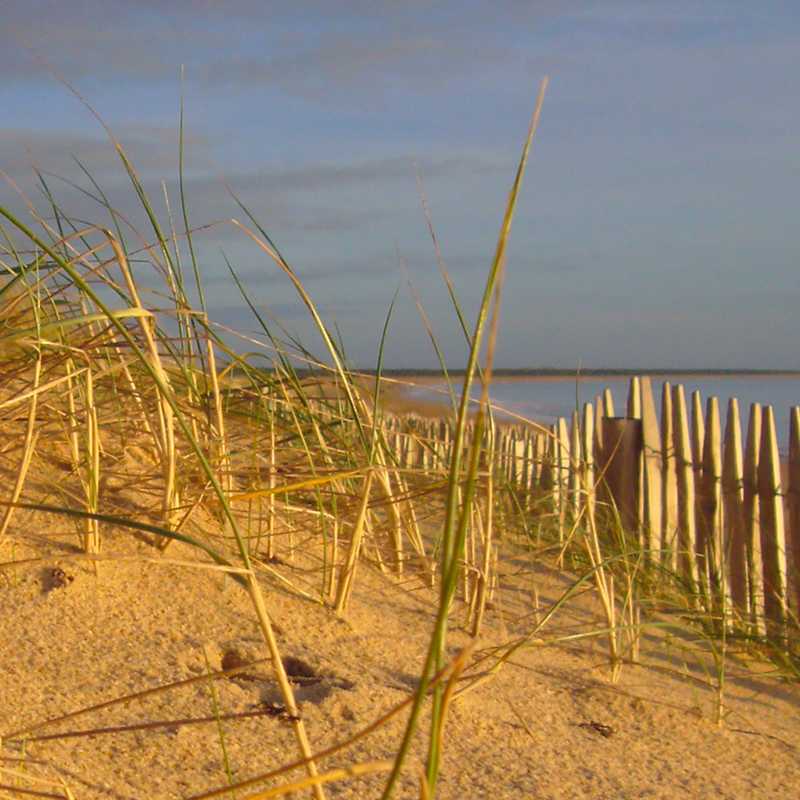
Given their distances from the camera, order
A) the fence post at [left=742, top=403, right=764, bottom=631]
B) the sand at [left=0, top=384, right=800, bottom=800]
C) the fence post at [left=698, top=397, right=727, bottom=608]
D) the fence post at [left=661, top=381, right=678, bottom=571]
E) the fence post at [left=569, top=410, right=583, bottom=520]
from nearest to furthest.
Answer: the sand at [left=0, top=384, right=800, bottom=800] < the fence post at [left=569, top=410, right=583, bottom=520] < the fence post at [left=742, top=403, right=764, bottom=631] < the fence post at [left=698, top=397, right=727, bottom=608] < the fence post at [left=661, top=381, right=678, bottom=571]

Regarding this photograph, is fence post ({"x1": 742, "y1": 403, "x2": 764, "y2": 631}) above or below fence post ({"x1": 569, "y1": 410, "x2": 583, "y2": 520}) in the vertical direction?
below

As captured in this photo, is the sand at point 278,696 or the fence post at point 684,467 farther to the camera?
the fence post at point 684,467

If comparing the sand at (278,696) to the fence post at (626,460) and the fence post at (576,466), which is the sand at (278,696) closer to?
the fence post at (576,466)

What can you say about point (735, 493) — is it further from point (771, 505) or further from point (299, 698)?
point (299, 698)

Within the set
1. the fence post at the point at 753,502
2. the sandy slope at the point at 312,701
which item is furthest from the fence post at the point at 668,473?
the sandy slope at the point at 312,701

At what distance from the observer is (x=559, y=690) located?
2057 mm

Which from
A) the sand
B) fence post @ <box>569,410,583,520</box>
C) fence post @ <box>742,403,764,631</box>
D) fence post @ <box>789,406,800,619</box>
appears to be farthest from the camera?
fence post @ <box>742,403,764,631</box>

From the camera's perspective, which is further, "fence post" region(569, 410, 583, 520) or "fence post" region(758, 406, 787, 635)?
"fence post" region(758, 406, 787, 635)

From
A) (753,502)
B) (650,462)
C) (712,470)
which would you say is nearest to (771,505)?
(753,502)

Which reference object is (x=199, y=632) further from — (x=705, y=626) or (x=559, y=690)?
(x=705, y=626)

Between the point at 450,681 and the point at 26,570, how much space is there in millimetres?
1328

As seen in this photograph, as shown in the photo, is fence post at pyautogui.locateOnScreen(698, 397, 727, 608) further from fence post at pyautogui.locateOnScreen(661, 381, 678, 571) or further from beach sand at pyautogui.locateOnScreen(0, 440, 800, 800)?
beach sand at pyautogui.locateOnScreen(0, 440, 800, 800)

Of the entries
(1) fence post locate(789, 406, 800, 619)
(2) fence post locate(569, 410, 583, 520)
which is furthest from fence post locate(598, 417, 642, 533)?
(1) fence post locate(789, 406, 800, 619)

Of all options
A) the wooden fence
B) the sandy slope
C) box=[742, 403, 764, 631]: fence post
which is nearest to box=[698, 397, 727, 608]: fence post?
the wooden fence
